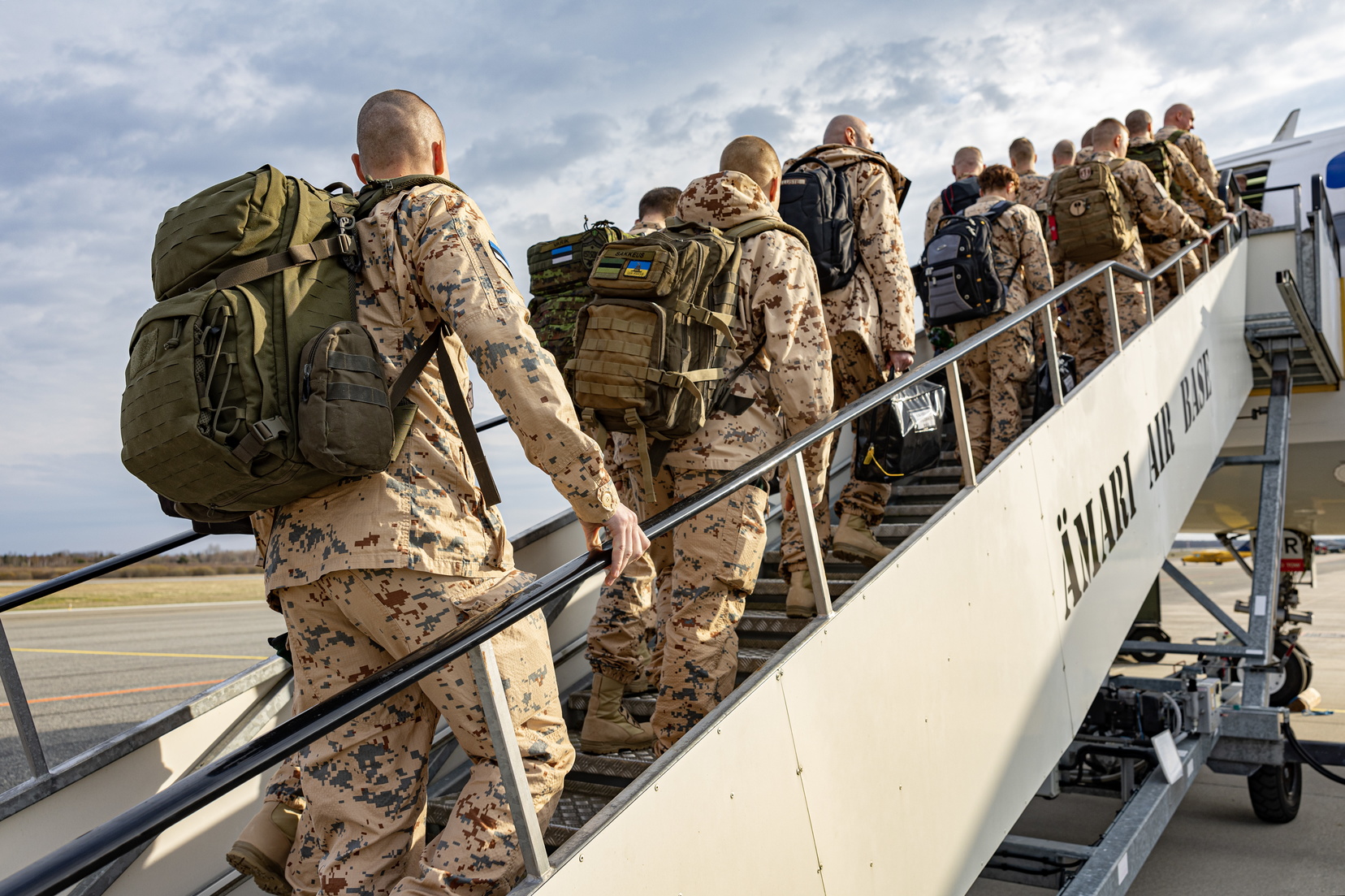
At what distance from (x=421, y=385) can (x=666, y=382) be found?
844 millimetres

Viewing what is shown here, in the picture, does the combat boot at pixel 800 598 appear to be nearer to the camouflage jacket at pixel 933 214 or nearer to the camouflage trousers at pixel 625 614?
the camouflage trousers at pixel 625 614

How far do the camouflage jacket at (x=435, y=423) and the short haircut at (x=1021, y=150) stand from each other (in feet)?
20.1

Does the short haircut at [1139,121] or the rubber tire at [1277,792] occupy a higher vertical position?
the short haircut at [1139,121]

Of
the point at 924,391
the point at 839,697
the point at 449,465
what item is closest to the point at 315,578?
the point at 449,465

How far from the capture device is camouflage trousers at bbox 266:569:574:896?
1809 mm

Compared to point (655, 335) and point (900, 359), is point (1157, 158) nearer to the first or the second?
point (900, 359)

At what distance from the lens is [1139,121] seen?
23.6ft

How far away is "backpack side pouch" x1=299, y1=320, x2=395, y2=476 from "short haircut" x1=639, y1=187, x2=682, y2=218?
9.79ft

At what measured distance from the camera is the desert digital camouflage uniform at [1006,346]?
5055mm

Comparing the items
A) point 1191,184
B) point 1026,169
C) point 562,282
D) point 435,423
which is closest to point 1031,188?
point 1026,169

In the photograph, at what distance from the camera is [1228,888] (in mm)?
5293

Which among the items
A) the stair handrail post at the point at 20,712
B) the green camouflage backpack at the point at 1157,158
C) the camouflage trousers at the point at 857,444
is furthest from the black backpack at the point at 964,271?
the stair handrail post at the point at 20,712

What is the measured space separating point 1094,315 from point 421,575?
550cm

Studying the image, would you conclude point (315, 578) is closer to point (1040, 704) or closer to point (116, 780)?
point (116, 780)
